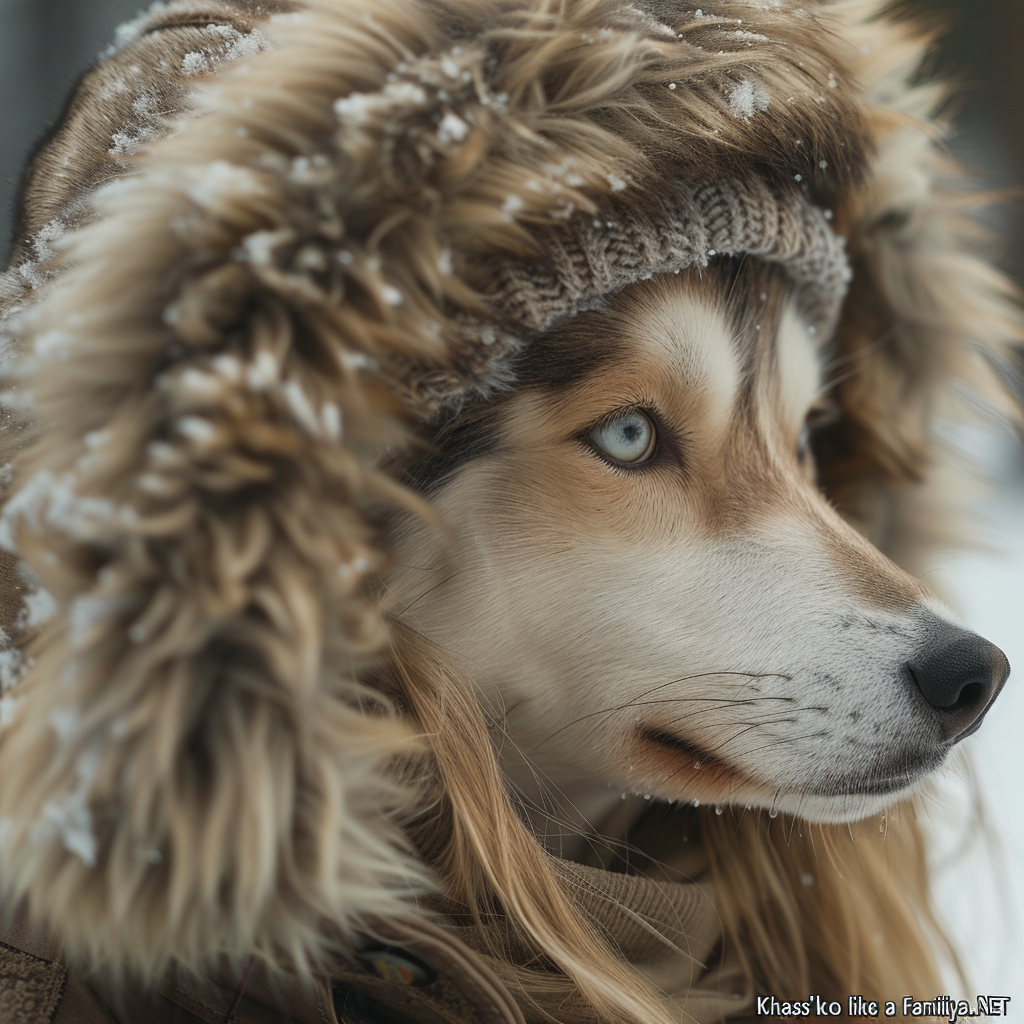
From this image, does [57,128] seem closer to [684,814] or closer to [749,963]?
[684,814]

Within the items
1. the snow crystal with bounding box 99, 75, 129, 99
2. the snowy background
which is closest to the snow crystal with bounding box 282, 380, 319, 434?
the snow crystal with bounding box 99, 75, 129, 99

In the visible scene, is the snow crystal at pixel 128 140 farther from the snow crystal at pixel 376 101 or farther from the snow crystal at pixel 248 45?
the snow crystal at pixel 376 101

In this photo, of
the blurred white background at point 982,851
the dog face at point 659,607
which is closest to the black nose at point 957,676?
the dog face at point 659,607

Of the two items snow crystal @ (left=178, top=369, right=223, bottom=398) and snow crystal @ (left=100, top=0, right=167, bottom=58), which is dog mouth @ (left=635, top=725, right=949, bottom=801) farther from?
snow crystal @ (left=100, top=0, right=167, bottom=58)

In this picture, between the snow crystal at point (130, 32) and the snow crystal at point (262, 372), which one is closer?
the snow crystal at point (262, 372)

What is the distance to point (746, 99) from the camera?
81 centimetres

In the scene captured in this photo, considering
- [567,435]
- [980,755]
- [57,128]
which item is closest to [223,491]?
[567,435]

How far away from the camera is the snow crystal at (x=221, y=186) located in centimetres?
57

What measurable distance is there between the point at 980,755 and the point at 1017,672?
0.55 meters

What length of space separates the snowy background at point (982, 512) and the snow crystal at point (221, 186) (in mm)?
683

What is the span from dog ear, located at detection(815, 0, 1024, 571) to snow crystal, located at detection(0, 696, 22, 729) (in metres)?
1.01

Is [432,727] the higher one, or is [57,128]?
[57,128]

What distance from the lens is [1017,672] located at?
1.93 meters

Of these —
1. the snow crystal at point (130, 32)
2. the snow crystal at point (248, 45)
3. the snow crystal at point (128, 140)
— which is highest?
the snow crystal at point (130, 32)
